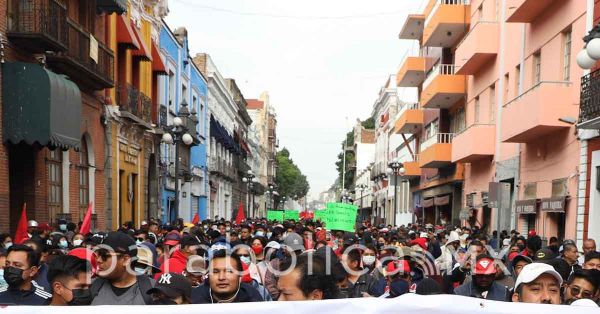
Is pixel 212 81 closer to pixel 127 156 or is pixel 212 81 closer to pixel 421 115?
pixel 421 115

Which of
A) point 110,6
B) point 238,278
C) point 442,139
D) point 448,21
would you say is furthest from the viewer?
point 442,139

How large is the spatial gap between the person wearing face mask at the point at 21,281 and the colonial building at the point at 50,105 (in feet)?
27.8

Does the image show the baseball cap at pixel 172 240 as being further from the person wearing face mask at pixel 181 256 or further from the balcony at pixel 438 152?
the balcony at pixel 438 152

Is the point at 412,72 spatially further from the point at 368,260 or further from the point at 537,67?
the point at 368,260

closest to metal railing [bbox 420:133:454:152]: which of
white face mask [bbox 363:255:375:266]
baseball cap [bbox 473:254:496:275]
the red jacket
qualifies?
white face mask [bbox 363:255:375:266]

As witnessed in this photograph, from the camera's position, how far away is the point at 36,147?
610 inches

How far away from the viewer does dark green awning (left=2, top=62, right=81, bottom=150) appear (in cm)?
1391

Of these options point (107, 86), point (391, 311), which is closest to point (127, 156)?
point (107, 86)

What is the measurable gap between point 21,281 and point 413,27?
35995 mm

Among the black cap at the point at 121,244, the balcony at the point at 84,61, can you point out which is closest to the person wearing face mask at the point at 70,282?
the black cap at the point at 121,244

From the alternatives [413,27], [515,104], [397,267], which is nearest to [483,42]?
[515,104]

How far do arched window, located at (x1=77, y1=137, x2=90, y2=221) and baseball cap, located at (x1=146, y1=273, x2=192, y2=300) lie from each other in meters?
14.7

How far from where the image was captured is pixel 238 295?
5594 mm

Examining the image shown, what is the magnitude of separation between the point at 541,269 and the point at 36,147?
13.1m
